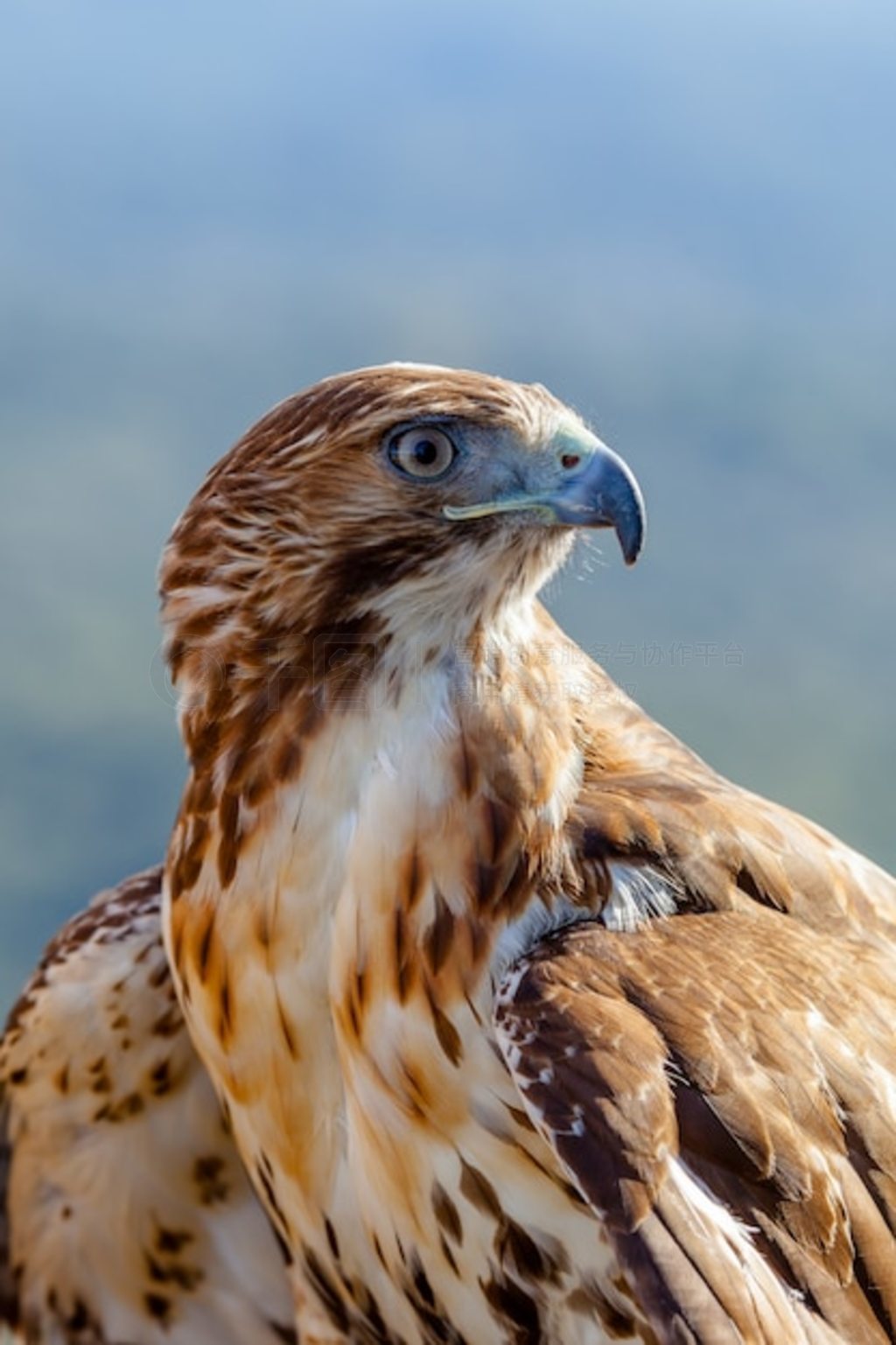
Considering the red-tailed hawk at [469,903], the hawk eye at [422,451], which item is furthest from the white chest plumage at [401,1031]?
the hawk eye at [422,451]

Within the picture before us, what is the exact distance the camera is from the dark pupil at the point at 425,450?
2041 mm

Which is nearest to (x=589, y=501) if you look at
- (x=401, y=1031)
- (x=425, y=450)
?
(x=425, y=450)

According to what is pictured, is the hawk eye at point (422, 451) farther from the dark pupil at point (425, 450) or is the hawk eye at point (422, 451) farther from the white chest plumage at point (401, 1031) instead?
the white chest plumage at point (401, 1031)

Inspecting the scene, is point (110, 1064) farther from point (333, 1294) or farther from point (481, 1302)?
point (481, 1302)

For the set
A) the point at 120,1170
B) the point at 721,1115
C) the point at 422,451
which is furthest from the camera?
the point at 120,1170

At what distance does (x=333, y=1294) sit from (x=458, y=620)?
82cm

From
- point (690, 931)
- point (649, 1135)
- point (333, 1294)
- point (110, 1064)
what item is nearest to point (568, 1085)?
point (649, 1135)

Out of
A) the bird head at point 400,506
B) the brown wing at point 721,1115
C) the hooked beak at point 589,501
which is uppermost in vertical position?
the bird head at point 400,506

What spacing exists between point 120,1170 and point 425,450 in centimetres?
106

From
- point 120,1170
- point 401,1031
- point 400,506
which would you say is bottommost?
point 401,1031

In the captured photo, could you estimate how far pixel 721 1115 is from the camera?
1.92 meters

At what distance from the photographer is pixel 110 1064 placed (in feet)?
8.30

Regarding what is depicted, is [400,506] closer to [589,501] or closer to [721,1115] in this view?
[589,501]

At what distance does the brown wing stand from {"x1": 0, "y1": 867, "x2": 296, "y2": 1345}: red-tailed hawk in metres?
0.70
